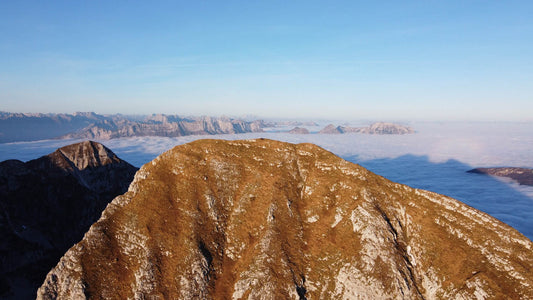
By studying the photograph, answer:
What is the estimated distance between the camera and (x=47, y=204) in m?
114

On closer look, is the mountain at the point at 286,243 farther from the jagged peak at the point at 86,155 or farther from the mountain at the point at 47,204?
the jagged peak at the point at 86,155

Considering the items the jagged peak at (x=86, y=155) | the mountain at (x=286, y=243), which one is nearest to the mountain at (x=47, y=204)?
the jagged peak at (x=86, y=155)

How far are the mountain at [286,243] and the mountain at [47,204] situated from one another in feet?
219

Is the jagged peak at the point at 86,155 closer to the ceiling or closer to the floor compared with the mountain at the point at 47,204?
closer to the ceiling

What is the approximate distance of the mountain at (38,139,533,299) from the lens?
3938cm

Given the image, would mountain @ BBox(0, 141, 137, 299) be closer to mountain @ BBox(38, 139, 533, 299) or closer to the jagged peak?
the jagged peak

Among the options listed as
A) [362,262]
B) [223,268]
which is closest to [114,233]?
[223,268]

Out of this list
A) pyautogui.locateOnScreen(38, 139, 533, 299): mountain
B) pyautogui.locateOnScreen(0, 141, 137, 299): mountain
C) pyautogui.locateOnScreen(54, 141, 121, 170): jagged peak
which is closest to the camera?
pyautogui.locateOnScreen(38, 139, 533, 299): mountain

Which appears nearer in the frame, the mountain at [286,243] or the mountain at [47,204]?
the mountain at [286,243]

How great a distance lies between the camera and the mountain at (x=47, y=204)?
8469 centimetres

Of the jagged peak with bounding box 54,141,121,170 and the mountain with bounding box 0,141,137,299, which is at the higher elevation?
the jagged peak with bounding box 54,141,121,170

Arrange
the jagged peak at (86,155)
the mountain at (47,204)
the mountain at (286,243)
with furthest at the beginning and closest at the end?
the jagged peak at (86,155) < the mountain at (47,204) < the mountain at (286,243)

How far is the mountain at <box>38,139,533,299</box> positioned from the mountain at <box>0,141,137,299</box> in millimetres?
66813

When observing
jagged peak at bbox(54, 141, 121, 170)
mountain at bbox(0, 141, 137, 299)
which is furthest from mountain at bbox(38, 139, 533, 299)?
jagged peak at bbox(54, 141, 121, 170)
